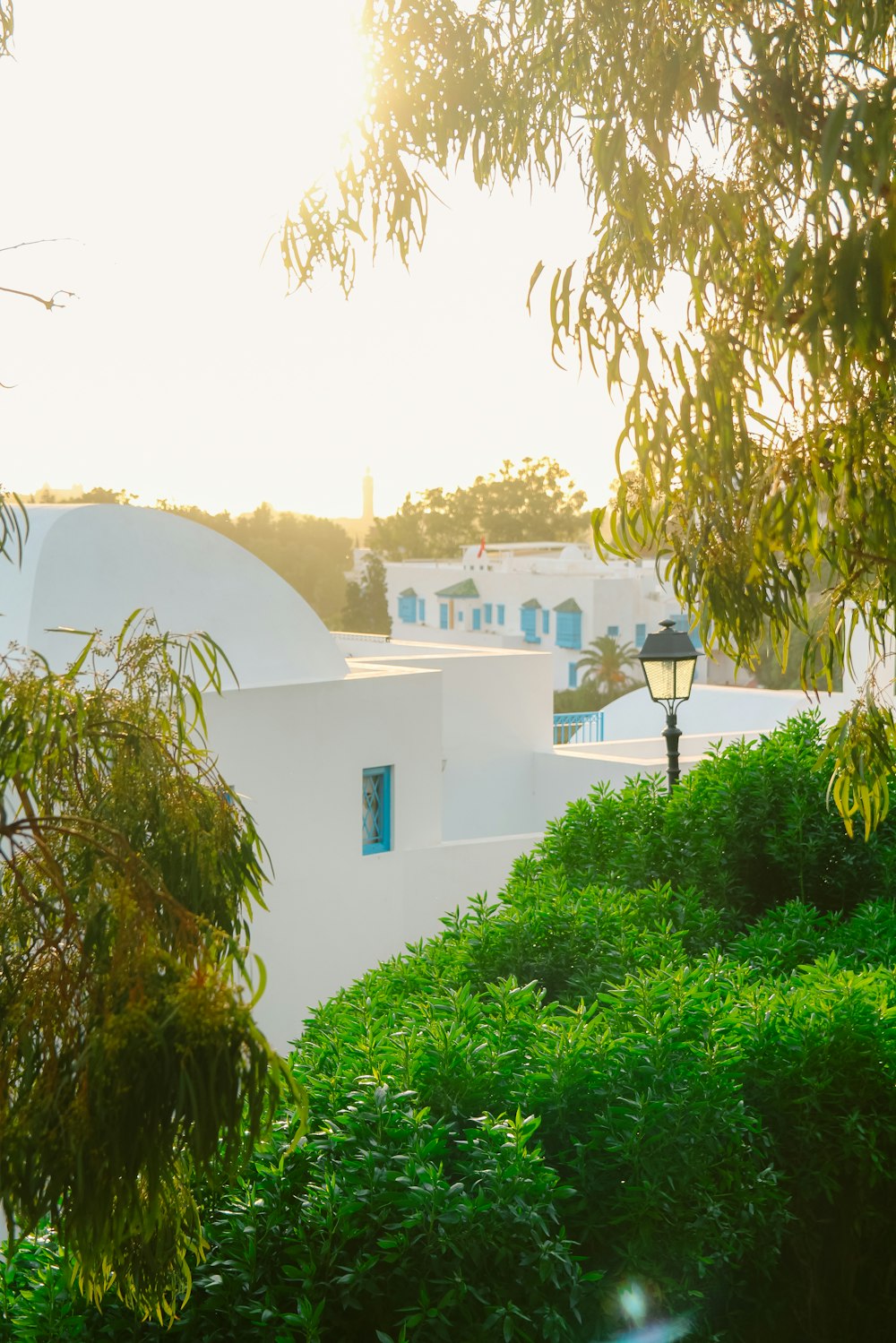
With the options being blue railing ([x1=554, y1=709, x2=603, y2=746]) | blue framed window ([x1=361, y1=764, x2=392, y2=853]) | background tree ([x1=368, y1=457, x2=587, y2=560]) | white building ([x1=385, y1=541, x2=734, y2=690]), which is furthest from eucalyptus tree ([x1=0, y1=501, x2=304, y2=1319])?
background tree ([x1=368, y1=457, x2=587, y2=560])

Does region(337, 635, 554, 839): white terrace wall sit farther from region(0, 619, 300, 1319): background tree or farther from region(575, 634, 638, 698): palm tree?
region(575, 634, 638, 698): palm tree

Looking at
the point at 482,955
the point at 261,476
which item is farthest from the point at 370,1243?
the point at 261,476

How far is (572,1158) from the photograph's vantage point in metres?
3.55

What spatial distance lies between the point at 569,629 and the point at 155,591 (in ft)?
96.7

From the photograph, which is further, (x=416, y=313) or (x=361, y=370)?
(x=361, y=370)

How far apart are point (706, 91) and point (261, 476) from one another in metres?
45.6

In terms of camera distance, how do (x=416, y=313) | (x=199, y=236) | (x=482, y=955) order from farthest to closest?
(x=416, y=313) → (x=482, y=955) → (x=199, y=236)

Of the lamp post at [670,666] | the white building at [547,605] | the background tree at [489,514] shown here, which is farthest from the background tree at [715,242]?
the background tree at [489,514]

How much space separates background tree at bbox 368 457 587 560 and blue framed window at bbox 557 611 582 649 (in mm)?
24483

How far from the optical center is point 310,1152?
3.20m

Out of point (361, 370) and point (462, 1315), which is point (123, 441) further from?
point (462, 1315)

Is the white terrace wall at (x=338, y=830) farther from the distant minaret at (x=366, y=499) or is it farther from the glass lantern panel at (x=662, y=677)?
the distant minaret at (x=366, y=499)

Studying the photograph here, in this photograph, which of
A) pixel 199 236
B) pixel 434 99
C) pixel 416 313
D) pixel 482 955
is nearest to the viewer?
pixel 434 99

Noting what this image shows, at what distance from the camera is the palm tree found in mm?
40094
